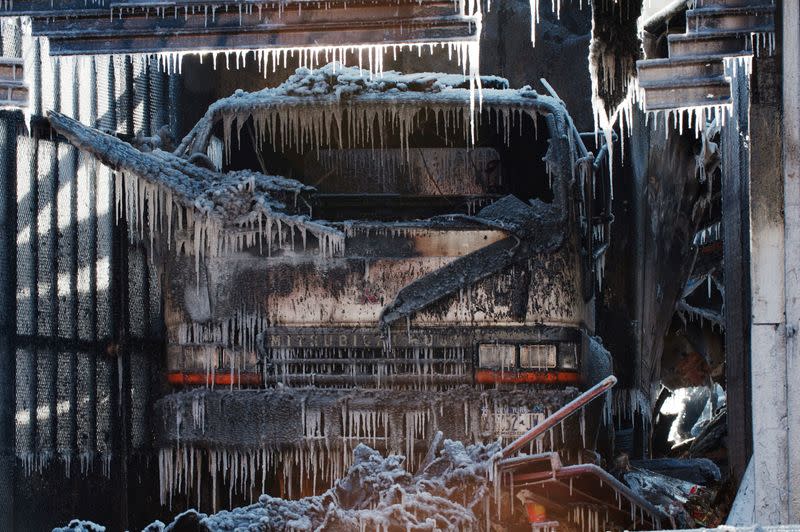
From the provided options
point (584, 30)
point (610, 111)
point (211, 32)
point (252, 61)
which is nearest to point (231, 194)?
point (211, 32)

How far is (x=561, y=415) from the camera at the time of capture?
7191 mm

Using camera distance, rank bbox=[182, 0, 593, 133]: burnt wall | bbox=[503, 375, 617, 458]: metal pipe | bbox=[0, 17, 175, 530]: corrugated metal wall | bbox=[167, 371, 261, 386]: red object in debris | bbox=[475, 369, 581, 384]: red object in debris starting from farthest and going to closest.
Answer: bbox=[182, 0, 593, 133]: burnt wall → bbox=[0, 17, 175, 530]: corrugated metal wall → bbox=[167, 371, 261, 386]: red object in debris → bbox=[475, 369, 581, 384]: red object in debris → bbox=[503, 375, 617, 458]: metal pipe

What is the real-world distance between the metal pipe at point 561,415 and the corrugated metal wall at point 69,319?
3077 mm

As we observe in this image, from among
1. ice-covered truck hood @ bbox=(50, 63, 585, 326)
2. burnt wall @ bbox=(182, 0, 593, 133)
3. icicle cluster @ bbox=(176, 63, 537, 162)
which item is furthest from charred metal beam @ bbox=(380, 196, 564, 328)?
burnt wall @ bbox=(182, 0, 593, 133)

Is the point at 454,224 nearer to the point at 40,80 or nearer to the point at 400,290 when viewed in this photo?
the point at 400,290

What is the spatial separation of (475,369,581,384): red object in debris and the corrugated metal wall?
2855mm

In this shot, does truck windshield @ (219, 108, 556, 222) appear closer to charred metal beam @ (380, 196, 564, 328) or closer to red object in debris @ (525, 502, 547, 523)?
charred metal beam @ (380, 196, 564, 328)

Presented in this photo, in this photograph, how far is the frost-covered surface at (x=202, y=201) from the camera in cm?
785

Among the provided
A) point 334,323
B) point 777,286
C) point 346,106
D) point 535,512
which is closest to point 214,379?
point 334,323

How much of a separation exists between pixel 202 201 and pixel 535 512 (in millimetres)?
2829

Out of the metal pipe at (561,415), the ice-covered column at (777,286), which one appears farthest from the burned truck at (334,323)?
the ice-covered column at (777,286)

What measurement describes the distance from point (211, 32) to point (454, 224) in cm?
218

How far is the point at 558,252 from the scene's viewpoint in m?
7.87

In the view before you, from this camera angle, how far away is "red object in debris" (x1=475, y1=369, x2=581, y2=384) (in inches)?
301
